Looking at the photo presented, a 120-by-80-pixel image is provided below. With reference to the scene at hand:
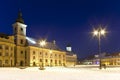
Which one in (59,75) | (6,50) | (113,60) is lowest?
(113,60)

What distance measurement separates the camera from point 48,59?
99.1 meters

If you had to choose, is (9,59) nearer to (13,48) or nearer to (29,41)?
(13,48)

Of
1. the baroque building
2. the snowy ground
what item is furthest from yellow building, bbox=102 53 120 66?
the snowy ground

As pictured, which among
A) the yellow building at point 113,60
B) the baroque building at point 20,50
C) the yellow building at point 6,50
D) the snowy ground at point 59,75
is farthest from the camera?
the yellow building at point 113,60

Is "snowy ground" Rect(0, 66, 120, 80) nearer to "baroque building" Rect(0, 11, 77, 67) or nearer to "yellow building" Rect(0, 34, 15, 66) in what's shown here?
"yellow building" Rect(0, 34, 15, 66)

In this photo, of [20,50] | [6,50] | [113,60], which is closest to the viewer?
[6,50]

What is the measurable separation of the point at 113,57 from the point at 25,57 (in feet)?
257

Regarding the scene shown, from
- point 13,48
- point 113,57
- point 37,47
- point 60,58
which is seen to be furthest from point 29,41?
point 113,57

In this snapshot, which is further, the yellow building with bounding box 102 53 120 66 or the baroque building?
the yellow building with bounding box 102 53 120 66

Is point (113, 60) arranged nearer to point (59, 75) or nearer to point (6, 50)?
point (6, 50)

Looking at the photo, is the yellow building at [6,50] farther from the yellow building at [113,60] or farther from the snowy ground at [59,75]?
the yellow building at [113,60]

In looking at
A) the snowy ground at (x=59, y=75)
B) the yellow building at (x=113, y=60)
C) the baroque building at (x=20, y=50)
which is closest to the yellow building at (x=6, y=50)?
the baroque building at (x=20, y=50)

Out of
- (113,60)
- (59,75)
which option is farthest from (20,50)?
(113,60)

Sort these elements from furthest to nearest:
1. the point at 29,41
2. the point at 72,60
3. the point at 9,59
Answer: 1. the point at 72,60
2. the point at 29,41
3. the point at 9,59
